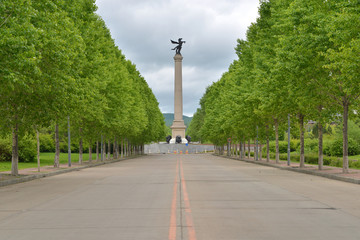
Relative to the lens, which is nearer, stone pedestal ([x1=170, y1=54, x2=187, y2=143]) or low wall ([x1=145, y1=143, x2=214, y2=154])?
stone pedestal ([x1=170, y1=54, x2=187, y2=143])

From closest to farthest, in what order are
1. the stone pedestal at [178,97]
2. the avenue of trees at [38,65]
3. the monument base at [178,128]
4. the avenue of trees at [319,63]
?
the avenue of trees at [38,65], the avenue of trees at [319,63], the stone pedestal at [178,97], the monument base at [178,128]

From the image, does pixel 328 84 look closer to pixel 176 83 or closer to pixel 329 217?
pixel 329 217

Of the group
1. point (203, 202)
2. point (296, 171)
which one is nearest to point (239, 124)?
point (296, 171)

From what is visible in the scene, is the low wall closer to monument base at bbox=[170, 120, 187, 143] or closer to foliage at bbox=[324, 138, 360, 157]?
monument base at bbox=[170, 120, 187, 143]

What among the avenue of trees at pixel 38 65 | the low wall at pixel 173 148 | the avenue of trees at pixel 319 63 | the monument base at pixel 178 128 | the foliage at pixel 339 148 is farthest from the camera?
the low wall at pixel 173 148

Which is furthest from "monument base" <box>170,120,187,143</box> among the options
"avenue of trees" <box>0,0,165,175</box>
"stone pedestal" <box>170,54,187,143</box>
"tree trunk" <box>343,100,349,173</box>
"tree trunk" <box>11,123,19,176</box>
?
"tree trunk" <box>11,123,19,176</box>

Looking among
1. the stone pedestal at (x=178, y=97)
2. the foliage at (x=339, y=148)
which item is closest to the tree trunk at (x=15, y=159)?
the foliage at (x=339, y=148)

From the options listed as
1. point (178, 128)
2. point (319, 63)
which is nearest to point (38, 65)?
point (319, 63)

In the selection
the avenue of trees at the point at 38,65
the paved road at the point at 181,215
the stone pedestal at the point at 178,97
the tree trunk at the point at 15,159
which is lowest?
the paved road at the point at 181,215

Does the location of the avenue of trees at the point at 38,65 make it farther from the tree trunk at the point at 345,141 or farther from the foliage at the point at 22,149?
the tree trunk at the point at 345,141

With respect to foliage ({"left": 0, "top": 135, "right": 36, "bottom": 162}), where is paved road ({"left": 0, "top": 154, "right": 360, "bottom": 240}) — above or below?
below

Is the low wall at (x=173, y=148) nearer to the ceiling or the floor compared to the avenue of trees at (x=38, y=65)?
nearer to the floor

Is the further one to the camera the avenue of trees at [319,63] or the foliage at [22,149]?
the foliage at [22,149]

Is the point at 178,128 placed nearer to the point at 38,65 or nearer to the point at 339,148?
the point at 339,148
